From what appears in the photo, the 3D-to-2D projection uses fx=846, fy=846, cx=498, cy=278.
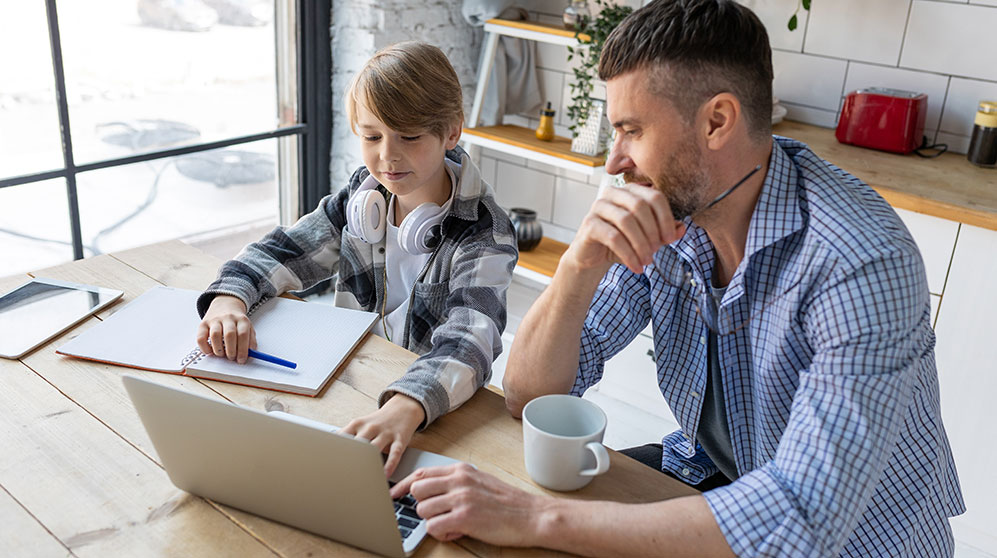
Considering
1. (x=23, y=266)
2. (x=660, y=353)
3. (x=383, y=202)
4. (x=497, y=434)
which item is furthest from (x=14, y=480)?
(x=23, y=266)

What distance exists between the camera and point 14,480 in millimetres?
1024

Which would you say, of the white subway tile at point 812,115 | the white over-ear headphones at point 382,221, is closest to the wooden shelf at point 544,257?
the white subway tile at point 812,115

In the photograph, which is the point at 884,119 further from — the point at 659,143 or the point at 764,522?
the point at 764,522

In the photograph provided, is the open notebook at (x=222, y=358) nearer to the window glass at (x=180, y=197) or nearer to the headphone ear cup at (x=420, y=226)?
the headphone ear cup at (x=420, y=226)

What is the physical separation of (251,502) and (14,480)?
0.30m

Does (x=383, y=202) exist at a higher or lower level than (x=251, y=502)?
higher

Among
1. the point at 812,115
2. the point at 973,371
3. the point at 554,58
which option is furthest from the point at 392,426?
the point at 554,58

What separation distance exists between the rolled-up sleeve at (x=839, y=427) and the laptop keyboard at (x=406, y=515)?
35 centimetres

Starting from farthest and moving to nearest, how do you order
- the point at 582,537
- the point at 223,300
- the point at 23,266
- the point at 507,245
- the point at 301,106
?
the point at 301,106, the point at 23,266, the point at 507,245, the point at 223,300, the point at 582,537

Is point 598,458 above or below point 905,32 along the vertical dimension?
below

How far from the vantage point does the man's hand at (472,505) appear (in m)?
0.96

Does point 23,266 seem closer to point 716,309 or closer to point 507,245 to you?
point 507,245

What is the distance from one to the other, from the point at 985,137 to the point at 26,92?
272 centimetres

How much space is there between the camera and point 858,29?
2.58 metres
